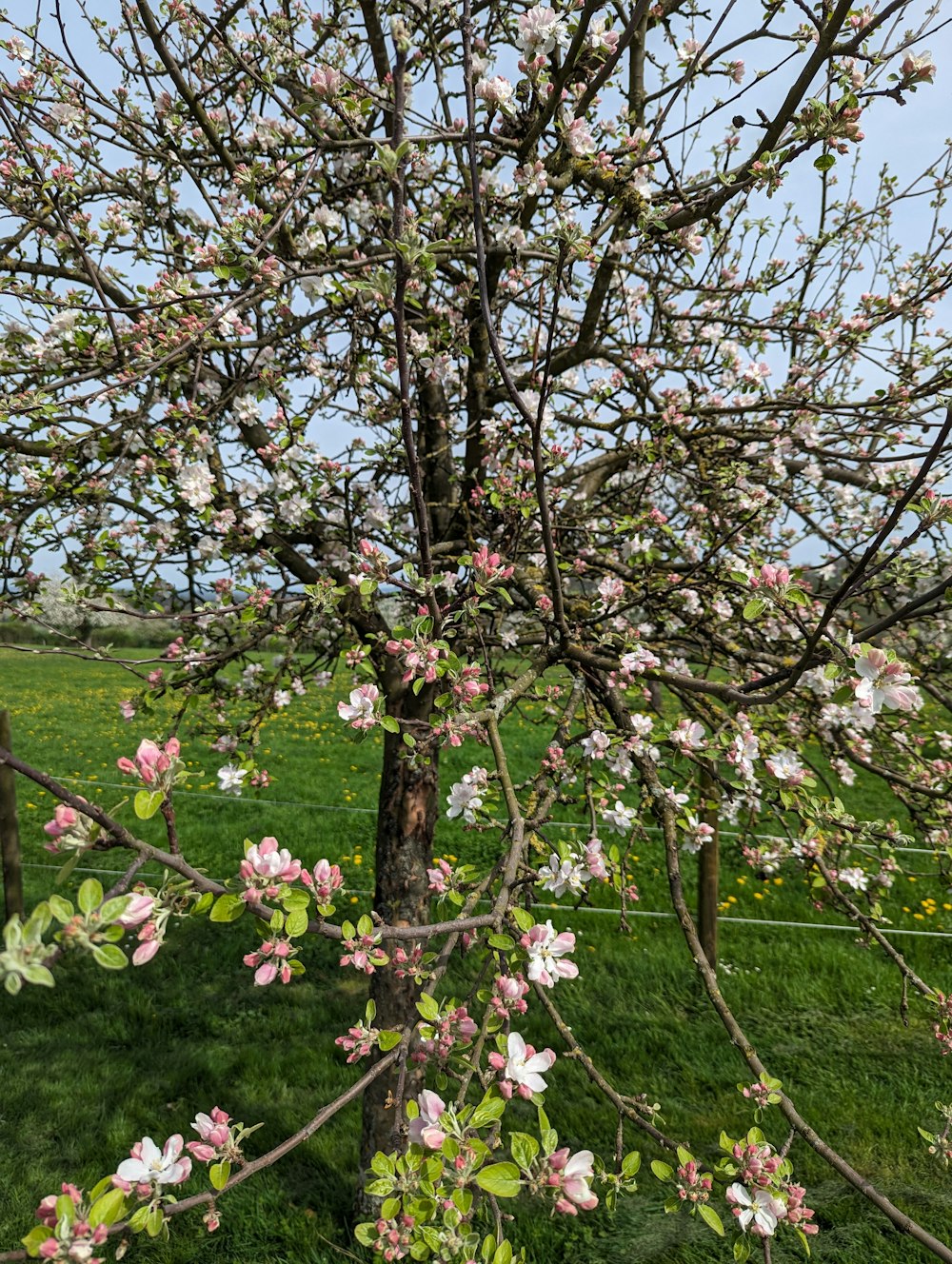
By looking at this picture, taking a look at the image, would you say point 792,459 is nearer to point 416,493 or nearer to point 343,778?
point 416,493

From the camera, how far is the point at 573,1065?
13.5ft

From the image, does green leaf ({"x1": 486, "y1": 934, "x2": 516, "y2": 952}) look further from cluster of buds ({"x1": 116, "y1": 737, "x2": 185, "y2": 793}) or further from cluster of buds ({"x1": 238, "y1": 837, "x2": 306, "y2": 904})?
cluster of buds ({"x1": 116, "y1": 737, "x2": 185, "y2": 793})

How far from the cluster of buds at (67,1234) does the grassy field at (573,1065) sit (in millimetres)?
2491

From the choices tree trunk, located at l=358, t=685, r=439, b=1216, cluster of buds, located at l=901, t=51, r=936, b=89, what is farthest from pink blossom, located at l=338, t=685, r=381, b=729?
cluster of buds, located at l=901, t=51, r=936, b=89

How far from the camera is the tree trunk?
3006 mm

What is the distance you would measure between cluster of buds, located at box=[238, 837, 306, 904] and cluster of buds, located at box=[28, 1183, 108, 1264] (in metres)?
0.37

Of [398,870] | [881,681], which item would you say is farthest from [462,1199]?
[398,870]

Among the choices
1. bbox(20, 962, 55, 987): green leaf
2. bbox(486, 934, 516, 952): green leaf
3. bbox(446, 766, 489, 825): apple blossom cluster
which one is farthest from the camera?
bbox(446, 766, 489, 825): apple blossom cluster

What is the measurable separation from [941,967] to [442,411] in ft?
16.4

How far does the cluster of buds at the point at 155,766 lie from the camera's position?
0.95m

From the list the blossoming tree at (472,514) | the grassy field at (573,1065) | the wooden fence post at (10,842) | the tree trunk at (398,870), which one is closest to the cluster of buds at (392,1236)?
the blossoming tree at (472,514)

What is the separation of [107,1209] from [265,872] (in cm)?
40

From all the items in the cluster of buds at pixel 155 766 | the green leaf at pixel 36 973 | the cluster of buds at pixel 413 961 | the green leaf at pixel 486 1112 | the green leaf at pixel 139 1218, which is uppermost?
the cluster of buds at pixel 155 766

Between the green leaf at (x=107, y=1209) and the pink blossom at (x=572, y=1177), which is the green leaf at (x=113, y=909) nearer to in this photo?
the green leaf at (x=107, y=1209)
